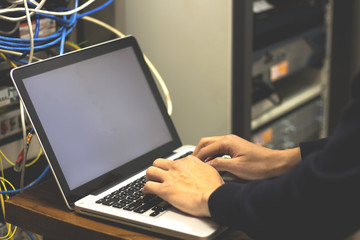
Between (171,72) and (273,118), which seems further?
(273,118)

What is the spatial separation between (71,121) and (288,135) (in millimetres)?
1245

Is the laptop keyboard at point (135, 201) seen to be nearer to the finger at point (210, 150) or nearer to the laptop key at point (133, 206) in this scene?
the laptop key at point (133, 206)

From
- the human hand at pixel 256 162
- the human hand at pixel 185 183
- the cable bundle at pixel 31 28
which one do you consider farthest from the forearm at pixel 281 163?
the cable bundle at pixel 31 28

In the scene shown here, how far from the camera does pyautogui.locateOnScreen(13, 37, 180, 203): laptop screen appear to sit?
96 centimetres

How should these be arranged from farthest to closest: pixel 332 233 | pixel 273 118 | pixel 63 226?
1. pixel 273 118
2. pixel 63 226
3. pixel 332 233

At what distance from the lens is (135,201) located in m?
0.92

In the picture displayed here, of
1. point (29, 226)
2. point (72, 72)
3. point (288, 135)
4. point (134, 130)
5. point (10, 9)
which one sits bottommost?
point (288, 135)

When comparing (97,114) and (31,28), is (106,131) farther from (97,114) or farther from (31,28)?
(31,28)

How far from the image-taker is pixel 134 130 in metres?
1.12

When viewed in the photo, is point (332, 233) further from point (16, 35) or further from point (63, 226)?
point (16, 35)

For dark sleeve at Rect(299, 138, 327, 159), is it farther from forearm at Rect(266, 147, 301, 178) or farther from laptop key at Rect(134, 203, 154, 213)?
laptop key at Rect(134, 203, 154, 213)

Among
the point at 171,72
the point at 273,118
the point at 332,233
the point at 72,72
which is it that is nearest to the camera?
the point at 332,233

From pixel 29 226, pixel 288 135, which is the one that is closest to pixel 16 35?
pixel 29 226

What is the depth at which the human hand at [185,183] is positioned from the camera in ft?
2.79
